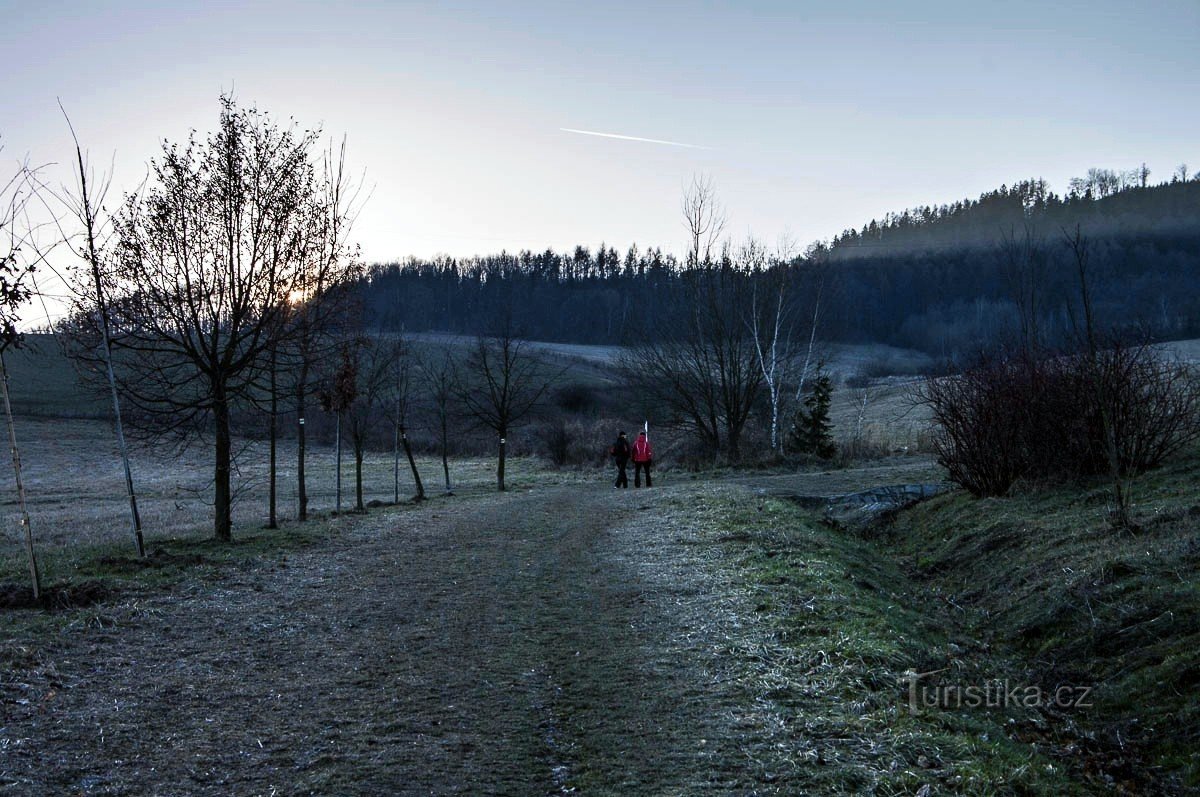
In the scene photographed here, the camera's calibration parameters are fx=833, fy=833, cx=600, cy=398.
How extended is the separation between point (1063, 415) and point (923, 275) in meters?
123

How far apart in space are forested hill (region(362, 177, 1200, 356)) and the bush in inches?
2859

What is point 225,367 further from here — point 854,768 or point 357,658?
point 854,768

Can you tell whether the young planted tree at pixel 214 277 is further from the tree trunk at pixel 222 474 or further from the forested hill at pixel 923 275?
the forested hill at pixel 923 275

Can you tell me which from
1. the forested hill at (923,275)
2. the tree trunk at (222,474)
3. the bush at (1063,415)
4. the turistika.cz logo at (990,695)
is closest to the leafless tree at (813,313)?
the bush at (1063,415)

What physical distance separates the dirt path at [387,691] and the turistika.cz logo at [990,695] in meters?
1.56

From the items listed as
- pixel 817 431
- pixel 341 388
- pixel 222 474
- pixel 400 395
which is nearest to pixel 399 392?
pixel 400 395

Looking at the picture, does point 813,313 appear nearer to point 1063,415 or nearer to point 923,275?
point 1063,415

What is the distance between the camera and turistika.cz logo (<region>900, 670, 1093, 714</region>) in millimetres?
6648

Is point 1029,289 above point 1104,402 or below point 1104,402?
above

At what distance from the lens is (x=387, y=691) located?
6672 mm

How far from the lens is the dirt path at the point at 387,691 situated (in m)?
5.11

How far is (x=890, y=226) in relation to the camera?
A: 156125 millimetres

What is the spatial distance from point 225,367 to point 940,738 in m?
13.3

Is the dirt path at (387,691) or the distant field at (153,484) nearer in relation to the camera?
the dirt path at (387,691)
